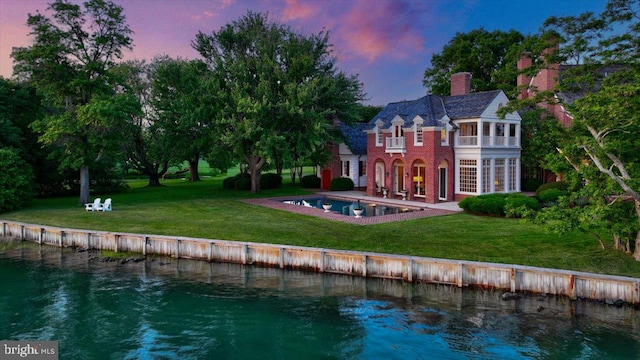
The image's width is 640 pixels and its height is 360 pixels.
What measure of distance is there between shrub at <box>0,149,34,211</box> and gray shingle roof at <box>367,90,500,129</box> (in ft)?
87.2

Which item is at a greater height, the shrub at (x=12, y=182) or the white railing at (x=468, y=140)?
the white railing at (x=468, y=140)

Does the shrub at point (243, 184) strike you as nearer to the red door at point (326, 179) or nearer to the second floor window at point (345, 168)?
the red door at point (326, 179)

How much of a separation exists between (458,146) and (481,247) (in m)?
16.3

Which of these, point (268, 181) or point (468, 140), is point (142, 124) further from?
point (468, 140)

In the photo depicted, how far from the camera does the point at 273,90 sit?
3719cm

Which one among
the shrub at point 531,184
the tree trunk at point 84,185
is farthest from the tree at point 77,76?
the shrub at point 531,184

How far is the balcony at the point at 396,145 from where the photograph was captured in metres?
34.4

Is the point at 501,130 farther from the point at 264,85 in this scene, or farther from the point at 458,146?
the point at 264,85

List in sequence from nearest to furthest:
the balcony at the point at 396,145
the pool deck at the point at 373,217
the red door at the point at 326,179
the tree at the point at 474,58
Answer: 1. the pool deck at the point at 373,217
2. the balcony at the point at 396,145
3. the red door at the point at 326,179
4. the tree at the point at 474,58

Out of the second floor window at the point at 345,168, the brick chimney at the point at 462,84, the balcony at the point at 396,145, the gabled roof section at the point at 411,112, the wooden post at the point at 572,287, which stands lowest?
the wooden post at the point at 572,287

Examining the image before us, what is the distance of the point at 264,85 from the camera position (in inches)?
1393

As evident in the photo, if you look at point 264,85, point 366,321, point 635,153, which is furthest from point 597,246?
point 264,85

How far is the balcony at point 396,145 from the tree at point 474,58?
20.5 metres

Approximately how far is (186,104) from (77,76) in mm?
8762
